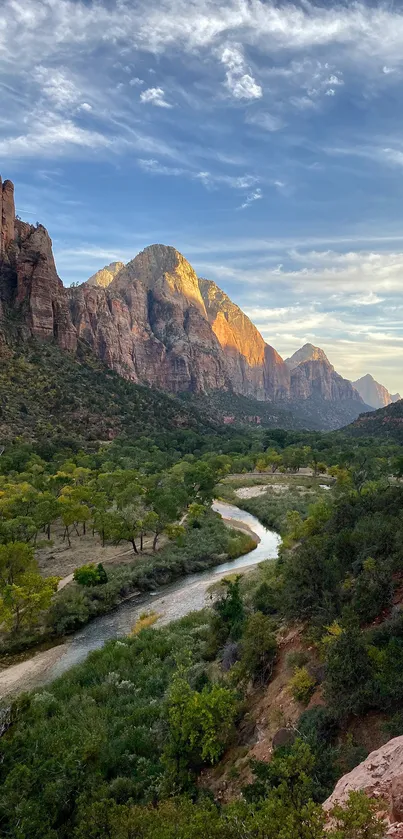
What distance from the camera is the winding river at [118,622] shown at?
779 inches

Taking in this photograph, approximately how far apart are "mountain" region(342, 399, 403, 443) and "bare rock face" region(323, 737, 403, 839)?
10558cm

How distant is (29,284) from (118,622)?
86.9 m

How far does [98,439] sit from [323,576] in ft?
234

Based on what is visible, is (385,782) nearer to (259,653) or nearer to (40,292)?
(259,653)

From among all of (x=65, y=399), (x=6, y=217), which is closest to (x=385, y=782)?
(x=65, y=399)

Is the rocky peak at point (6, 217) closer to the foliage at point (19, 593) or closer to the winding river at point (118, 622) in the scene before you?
the foliage at point (19, 593)

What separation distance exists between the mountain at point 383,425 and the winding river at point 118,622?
8363 cm

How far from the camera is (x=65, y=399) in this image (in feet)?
262

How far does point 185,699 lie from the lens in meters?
12.6

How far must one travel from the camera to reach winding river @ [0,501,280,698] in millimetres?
19781

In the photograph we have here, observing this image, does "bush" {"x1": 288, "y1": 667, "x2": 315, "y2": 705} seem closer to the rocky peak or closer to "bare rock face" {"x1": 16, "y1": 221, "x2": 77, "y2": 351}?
"bare rock face" {"x1": 16, "y1": 221, "x2": 77, "y2": 351}

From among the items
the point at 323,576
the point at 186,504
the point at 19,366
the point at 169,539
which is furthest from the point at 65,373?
the point at 323,576

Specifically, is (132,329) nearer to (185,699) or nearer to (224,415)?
(224,415)

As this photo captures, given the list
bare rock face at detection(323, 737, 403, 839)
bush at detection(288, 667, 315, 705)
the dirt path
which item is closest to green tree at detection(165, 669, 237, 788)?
bush at detection(288, 667, 315, 705)
